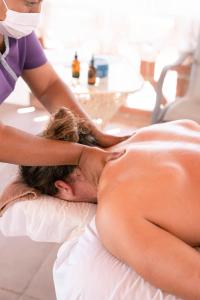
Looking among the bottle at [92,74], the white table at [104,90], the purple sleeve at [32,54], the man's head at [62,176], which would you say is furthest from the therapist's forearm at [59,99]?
the bottle at [92,74]

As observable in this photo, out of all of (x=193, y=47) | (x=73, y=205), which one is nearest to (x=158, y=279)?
(x=73, y=205)

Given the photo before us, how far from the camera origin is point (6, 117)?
320 centimetres

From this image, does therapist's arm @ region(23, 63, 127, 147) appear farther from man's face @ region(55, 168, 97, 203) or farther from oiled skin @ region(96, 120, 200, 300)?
oiled skin @ region(96, 120, 200, 300)

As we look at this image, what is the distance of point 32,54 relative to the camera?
1.72m

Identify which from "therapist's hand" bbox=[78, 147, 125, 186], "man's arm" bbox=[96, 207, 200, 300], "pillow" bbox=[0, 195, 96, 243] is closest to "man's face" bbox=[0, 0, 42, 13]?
"therapist's hand" bbox=[78, 147, 125, 186]

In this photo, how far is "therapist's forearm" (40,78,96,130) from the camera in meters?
1.74

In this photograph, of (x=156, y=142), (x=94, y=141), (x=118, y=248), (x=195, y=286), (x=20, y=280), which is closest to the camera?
(x=195, y=286)

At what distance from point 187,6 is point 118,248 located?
2.13 m

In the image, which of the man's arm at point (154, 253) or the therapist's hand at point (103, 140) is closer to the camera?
the man's arm at point (154, 253)

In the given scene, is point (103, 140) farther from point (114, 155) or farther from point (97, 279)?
point (97, 279)

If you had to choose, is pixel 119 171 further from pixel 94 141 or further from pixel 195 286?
pixel 195 286

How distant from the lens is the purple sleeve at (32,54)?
1.71 metres

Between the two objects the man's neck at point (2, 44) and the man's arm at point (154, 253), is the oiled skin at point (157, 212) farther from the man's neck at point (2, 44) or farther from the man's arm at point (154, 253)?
the man's neck at point (2, 44)

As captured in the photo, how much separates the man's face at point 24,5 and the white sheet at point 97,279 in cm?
83
